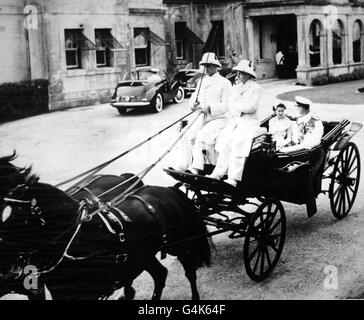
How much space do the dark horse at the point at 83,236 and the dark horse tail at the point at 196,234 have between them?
15mm

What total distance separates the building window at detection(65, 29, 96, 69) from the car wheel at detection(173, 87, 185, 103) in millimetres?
4369

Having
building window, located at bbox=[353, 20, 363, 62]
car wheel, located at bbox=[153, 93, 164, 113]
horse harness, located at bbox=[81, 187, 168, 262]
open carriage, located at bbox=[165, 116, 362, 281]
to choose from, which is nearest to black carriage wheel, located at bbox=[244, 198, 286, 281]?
open carriage, located at bbox=[165, 116, 362, 281]

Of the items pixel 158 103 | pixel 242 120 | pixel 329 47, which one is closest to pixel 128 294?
pixel 242 120

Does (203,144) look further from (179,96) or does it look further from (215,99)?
(179,96)

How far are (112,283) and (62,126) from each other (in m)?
5.67

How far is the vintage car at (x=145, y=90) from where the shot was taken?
48.8 feet

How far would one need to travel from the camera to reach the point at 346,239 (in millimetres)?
6863

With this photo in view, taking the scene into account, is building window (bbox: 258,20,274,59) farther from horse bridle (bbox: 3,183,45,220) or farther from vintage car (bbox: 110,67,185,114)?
horse bridle (bbox: 3,183,45,220)

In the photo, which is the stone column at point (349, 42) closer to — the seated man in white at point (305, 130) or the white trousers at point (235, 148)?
the seated man in white at point (305, 130)

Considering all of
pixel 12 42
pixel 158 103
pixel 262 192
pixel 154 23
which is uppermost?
pixel 154 23

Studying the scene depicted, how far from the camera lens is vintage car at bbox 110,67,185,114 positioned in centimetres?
1488

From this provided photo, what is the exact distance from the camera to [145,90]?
54.1 ft

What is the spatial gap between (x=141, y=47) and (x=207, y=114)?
32.5 ft
